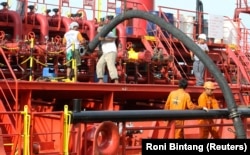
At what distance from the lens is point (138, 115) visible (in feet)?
15.9

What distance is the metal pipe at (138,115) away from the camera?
4.58 metres

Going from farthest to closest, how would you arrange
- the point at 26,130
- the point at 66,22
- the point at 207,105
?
the point at 66,22 → the point at 207,105 → the point at 26,130

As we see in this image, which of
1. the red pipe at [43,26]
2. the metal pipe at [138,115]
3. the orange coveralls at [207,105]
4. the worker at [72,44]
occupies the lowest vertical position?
the orange coveralls at [207,105]

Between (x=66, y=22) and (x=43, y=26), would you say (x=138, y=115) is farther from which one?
(x=66, y=22)

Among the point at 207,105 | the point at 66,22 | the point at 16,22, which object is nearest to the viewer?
the point at 207,105

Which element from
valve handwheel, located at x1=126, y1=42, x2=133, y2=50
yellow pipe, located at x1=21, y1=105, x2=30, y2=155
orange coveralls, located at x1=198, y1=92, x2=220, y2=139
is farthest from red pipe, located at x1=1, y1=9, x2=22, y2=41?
yellow pipe, located at x1=21, y1=105, x2=30, y2=155

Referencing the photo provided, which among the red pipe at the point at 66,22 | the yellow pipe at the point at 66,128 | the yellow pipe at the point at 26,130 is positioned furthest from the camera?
the red pipe at the point at 66,22

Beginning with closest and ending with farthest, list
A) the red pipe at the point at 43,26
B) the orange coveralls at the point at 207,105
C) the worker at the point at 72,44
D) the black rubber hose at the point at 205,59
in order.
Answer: the black rubber hose at the point at 205,59
the orange coveralls at the point at 207,105
the worker at the point at 72,44
the red pipe at the point at 43,26

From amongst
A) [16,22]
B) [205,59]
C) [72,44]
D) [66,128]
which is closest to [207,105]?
[205,59]

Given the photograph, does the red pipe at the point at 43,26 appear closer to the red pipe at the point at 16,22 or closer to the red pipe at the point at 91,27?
the red pipe at the point at 16,22

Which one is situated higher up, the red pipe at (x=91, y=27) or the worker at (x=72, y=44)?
the red pipe at (x=91, y=27)

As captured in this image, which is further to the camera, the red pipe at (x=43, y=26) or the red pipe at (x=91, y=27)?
the red pipe at (x=91, y=27)

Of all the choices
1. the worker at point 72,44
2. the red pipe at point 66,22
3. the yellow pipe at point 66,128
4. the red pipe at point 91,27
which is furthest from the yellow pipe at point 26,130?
the red pipe at point 91,27

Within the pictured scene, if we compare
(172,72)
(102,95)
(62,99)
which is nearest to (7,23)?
(62,99)
